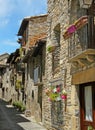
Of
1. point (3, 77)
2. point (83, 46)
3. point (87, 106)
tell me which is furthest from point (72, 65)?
point (3, 77)

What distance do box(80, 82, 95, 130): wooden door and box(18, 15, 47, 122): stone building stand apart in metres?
7.36

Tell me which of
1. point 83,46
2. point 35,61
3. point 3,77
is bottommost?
point 83,46

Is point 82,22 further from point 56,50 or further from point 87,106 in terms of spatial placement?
point 56,50

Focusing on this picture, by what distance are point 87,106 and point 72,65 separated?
1.62 meters

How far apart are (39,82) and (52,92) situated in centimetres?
481

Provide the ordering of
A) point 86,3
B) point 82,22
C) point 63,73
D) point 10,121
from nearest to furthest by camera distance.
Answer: point 86,3 < point 82,22 < point 63,73 < point 10,121

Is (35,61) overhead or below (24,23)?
below

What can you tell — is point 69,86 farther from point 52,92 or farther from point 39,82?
point 39,82

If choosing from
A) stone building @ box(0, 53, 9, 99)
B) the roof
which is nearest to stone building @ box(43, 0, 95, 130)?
the roof

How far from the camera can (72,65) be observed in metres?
11.9

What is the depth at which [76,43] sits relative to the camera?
456 inches

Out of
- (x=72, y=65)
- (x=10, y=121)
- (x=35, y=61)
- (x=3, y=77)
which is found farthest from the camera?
(x=3, y=77)

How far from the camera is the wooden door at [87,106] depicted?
10547mm

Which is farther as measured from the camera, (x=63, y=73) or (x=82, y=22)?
(x=63, y=73)
